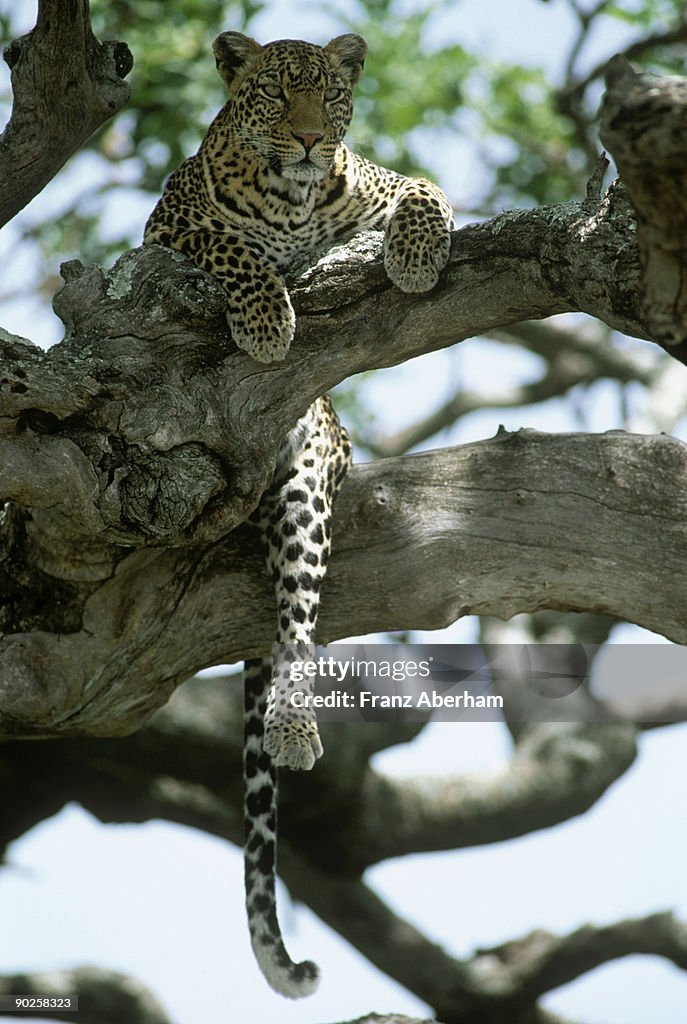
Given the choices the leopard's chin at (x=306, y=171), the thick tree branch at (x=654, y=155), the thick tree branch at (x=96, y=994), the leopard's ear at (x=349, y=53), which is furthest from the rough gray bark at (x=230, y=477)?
the thick tree branch at (x=96, y=994)

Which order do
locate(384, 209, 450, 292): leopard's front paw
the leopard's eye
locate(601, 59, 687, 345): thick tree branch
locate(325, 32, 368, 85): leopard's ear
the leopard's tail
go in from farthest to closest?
locate(325, 32, 368, 85): leopard's ear < the leopard's eye < the leopard's tail < locate(384, 209, 450, 292): leopard's front paw < locate(601, 59, 687, 345): thick tree branch

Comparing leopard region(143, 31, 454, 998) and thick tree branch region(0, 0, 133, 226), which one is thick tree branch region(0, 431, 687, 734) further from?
thick tree branch region(0, 0, 133, 226)

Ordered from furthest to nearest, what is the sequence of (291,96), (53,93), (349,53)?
(349,53)
(291,96)
(53,93)

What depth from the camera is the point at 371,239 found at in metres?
4.83

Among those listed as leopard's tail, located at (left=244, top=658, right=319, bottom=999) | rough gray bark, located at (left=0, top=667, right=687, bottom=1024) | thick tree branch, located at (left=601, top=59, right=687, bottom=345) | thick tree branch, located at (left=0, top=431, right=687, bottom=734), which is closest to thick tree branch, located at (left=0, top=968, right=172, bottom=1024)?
rough gray bark, located at (left=0, top=667, right=687, bottom=1024)

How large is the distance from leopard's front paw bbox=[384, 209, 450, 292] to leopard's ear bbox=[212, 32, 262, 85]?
148 centimetres

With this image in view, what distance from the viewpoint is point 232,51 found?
221 inches

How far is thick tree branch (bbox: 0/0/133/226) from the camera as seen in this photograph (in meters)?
4.62

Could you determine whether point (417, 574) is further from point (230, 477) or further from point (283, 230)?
point (283, 230)

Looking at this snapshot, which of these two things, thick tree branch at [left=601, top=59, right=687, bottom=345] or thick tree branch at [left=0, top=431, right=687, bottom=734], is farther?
thick tree branch at [left=0, top=431, right=687, bottom=734]

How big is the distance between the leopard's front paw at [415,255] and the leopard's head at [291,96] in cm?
77

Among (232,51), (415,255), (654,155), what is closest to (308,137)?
(232,51)

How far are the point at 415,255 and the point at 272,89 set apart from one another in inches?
52.4

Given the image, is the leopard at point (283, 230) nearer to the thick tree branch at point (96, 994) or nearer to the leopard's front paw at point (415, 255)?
the leopard's front paw at point (415, 255)
